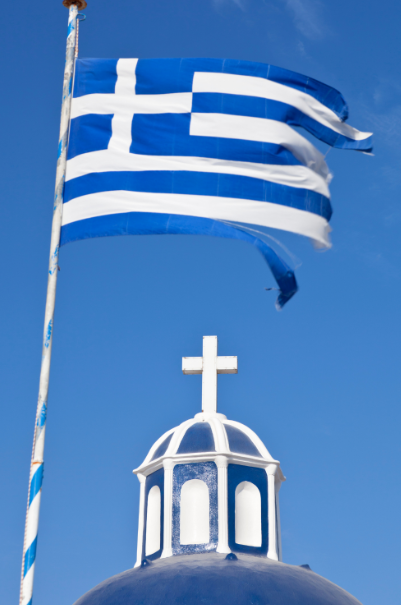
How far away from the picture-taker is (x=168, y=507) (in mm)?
18859

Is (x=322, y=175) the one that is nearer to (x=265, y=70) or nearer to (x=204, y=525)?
(x=265, y=70)

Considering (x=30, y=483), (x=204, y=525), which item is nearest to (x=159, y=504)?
(x=204, y=525)

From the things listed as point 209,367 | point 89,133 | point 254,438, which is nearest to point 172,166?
point 89,133

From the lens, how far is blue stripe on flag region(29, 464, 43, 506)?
42.7 ft

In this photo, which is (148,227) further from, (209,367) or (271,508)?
(271,508)

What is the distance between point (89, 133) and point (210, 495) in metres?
8.62

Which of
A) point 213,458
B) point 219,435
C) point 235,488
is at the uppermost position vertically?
point 219,435

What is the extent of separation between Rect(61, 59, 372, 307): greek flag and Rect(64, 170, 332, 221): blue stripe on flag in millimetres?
20

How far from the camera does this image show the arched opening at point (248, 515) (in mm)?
18969

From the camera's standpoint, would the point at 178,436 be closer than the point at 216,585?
No

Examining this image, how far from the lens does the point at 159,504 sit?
19.7 meters

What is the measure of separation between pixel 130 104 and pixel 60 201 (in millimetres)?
3038

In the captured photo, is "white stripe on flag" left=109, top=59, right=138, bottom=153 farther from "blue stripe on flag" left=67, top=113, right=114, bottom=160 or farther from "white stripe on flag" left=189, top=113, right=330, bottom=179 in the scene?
"white stripe on flag" left=189, top=113, right=330, bottom=179

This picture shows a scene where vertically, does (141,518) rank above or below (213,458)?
below
